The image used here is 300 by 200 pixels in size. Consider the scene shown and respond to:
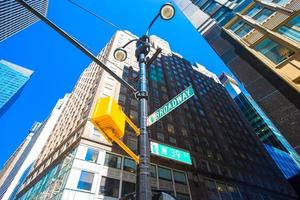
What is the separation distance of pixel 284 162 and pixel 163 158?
121 feet

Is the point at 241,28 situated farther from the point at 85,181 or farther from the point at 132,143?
the point at 85,181

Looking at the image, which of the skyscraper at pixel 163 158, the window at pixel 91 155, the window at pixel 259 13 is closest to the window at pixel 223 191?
the skyscraper at pixel 163 158

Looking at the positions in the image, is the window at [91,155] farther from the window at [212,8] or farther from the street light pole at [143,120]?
the window at [212,8]

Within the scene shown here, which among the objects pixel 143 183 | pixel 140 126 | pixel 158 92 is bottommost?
pixel 143 183

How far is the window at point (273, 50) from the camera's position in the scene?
1609 cm

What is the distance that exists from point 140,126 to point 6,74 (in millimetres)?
199772

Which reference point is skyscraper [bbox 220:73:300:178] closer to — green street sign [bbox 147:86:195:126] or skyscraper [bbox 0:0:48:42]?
green street sign [bbox 147:86:195:126]

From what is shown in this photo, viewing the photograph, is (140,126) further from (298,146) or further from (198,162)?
(198,162)

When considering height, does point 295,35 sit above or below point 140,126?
above

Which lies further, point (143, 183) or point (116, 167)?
point (116, 167)

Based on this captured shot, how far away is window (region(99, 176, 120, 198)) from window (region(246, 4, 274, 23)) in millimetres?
23900

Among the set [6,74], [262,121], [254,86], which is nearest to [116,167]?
[254,86]

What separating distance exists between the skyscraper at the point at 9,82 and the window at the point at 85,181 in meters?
158

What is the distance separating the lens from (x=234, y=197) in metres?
29.8
